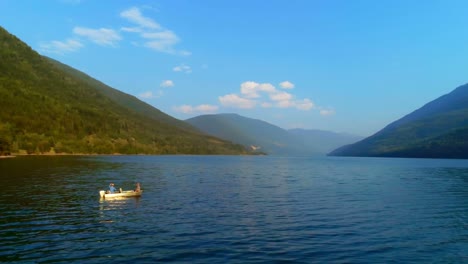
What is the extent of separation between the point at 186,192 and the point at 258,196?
51.7 feet

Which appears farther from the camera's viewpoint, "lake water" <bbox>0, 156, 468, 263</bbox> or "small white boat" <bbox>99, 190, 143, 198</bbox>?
"small white boat" <bbox>99, 190, 143, 198</bbox>

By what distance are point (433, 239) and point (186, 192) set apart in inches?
2023

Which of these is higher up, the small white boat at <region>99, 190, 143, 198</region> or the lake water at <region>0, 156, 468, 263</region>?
the small white boat at <region>99, 190, 143, 198</region>

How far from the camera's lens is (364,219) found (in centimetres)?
5262

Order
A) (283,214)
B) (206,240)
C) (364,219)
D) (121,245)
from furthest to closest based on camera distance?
(283,214)
(364,219)
(206,240)
(121,245)

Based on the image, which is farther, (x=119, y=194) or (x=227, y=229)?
(x=119, y=194)

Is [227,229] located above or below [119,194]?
below

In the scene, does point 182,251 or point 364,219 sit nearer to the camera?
point 182,251

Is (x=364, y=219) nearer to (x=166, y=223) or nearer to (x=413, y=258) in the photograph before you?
(x=413, y=258)

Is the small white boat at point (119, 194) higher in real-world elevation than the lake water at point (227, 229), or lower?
higher

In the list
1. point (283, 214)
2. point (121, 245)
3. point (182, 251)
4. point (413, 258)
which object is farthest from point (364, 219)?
point (121, 245)

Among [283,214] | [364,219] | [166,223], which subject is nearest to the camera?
[166,223]

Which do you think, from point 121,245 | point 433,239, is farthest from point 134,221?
point 433,239

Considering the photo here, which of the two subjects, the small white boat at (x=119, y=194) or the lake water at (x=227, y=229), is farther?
the small white boat at (x=119, y=194)
